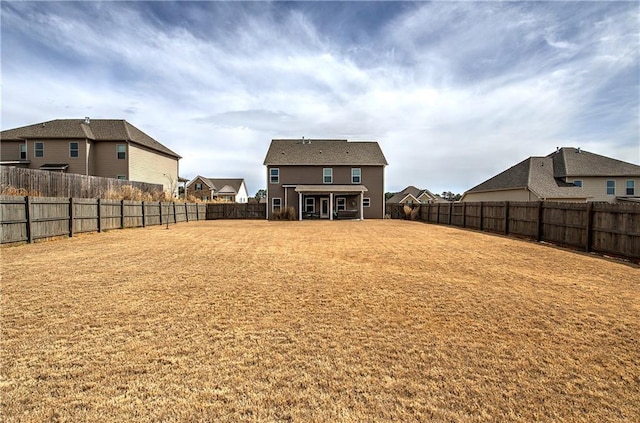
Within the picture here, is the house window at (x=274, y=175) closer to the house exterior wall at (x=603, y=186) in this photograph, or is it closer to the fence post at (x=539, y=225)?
the fence post at (x=539, y=225)

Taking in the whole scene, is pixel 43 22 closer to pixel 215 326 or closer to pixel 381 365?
pixel 215 326

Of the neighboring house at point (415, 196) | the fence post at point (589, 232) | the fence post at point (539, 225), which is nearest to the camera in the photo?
the fence post at point (589, 232)

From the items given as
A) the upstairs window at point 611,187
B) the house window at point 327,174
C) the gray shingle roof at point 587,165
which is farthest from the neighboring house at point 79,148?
the upstairs window at point 611,187

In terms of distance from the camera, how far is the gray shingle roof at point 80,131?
2705 centimetres

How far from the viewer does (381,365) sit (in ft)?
10.3

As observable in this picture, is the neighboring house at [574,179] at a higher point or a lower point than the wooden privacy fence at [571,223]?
higher

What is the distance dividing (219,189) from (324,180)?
36530 mm

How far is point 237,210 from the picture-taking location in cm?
3200

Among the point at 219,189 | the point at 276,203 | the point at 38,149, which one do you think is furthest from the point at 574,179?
the point at 219,189

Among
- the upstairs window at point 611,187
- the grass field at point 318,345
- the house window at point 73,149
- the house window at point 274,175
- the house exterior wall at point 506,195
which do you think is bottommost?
the grass field at point 318,345

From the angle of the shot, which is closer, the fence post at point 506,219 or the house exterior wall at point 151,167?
the fence post at point 506,219

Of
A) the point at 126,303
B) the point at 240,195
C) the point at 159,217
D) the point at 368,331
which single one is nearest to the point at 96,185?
the point at 159,217

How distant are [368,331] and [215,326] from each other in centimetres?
194

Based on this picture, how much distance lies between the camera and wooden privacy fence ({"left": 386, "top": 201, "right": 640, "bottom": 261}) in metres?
9.13
